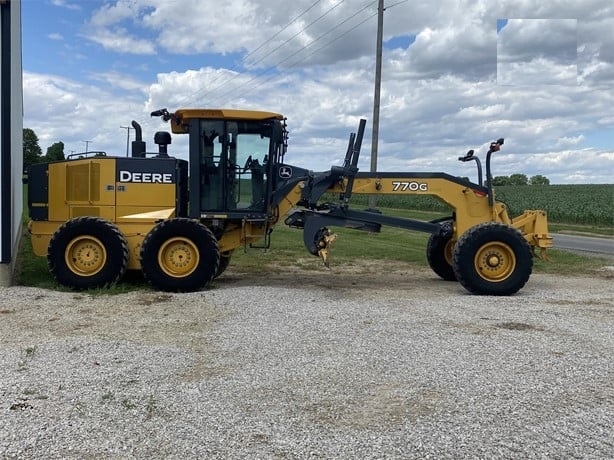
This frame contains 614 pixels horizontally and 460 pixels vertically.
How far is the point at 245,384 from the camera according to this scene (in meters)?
5.84

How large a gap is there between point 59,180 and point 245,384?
724 cm

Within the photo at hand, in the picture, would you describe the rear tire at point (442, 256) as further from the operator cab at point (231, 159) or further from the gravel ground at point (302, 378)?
the operator cab at point (231, 159)

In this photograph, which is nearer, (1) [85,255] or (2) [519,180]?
(1) [85,255]

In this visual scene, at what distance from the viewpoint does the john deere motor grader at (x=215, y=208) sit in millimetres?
10766

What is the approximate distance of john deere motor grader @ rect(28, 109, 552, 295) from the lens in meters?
10.8

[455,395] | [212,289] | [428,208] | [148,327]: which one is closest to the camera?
[455,395]

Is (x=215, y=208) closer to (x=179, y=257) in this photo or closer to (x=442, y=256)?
(x=179, y=257)

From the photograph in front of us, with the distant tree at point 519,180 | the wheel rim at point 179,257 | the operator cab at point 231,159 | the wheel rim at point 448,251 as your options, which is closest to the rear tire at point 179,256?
the wheel rim at point 179,257

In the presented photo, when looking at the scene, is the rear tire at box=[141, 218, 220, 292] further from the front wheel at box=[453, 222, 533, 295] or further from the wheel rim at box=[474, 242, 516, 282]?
the wheel rim at box=[474, 242, 516, 282]

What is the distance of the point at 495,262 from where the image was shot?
10953 millimetres

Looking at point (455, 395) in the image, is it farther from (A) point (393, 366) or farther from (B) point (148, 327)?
(B) point (148, 327)

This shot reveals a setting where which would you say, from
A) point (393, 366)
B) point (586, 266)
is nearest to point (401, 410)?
point (393, 366)

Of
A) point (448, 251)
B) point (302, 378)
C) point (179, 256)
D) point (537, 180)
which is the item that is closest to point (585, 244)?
point (448, 251)

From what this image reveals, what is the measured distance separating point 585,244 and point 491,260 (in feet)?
48.9
